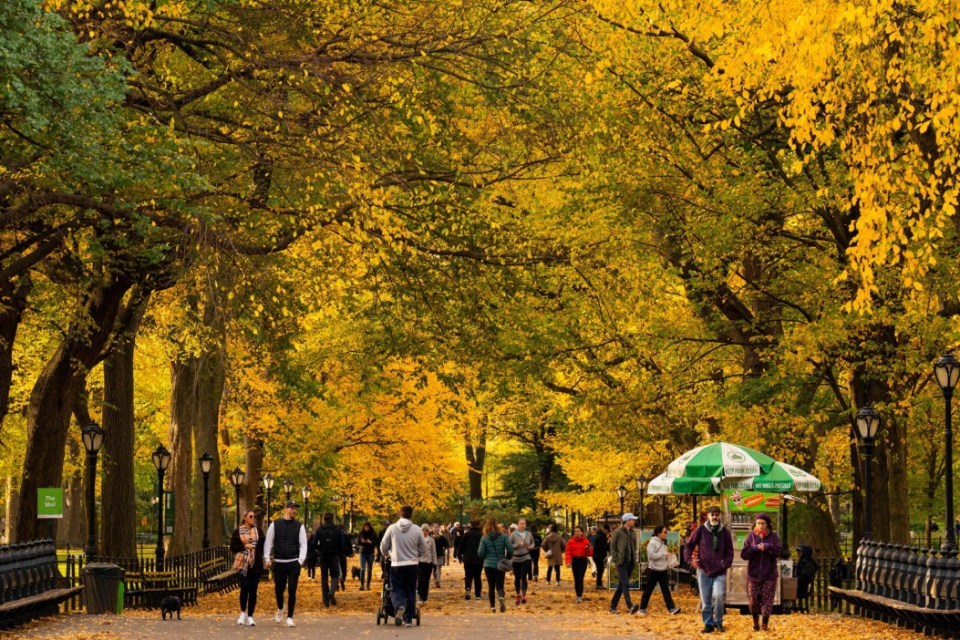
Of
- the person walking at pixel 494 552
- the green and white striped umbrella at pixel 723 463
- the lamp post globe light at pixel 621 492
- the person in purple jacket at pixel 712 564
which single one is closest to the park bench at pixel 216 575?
the person walking at pixel 494 552

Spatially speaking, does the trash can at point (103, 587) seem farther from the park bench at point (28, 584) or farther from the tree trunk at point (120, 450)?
the tree trunk at point (120, 450)

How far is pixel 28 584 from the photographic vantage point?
19297 mm

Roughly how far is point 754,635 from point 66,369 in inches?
547

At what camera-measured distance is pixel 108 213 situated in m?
19.0

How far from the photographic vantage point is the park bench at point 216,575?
2765 centimetres

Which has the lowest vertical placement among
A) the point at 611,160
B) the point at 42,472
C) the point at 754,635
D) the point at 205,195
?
the point at 754,635

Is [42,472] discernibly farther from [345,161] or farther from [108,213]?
[345,161]

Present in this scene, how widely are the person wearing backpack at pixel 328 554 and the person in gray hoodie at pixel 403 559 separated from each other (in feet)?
19.8

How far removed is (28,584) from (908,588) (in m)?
11.8

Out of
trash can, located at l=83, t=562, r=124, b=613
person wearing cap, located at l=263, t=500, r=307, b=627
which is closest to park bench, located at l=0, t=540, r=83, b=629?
trash can, located at l=83, t=562, r=124, b=613

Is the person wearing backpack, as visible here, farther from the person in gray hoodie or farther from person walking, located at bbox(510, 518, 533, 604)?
the person in gray hoodie

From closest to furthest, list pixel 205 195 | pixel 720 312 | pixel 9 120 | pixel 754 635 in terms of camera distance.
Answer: pixel 9 120, pixel 754 635, pixel 205 195, pixel 720 312

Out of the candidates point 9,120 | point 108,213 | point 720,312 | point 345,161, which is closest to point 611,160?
Result: point 720,312

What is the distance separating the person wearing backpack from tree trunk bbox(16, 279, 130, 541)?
16.6 ft
